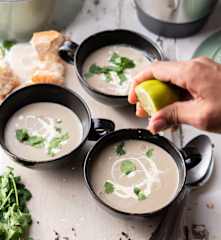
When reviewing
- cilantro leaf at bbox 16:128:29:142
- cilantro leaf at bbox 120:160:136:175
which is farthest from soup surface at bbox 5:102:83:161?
cilantro leaf at bbox 120:160:136:175

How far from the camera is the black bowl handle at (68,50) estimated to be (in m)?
1.50

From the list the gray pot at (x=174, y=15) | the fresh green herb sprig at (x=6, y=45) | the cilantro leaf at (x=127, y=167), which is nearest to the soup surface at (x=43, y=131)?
the cilantro leaf at (x=127, y=167)

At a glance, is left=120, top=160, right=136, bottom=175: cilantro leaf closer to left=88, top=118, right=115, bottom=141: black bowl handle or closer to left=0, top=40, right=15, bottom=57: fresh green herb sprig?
left=88, top=118, right=115, bottom=141: black bowl handle

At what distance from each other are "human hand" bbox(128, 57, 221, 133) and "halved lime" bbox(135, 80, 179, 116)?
0.7 inches

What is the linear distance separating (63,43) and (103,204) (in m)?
0.50

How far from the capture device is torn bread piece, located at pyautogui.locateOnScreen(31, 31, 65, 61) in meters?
1.50

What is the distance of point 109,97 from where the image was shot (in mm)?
1404

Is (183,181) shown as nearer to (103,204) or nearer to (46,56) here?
(103,204)

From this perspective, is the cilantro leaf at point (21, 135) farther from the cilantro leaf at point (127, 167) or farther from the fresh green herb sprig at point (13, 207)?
the cilantro leaf at point (127, 167)

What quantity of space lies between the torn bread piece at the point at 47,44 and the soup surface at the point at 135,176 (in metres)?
0.32

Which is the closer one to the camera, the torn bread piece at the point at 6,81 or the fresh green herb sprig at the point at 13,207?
the fresh green herb sprig at the point at 13,207

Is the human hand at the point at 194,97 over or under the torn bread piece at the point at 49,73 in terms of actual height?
over

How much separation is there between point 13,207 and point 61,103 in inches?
11.3

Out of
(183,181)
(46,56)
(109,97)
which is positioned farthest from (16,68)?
(183,181)
